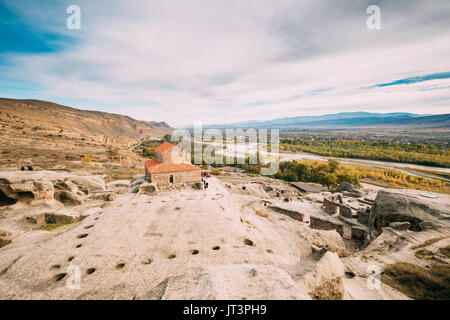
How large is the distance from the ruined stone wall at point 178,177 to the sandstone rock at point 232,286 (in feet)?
79.6

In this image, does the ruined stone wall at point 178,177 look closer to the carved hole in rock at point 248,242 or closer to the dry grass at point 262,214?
the dry grass at point 262,214

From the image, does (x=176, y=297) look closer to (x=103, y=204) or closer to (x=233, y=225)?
(x=233, y=225)

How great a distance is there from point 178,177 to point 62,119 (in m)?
→ 114

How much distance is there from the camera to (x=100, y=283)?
7844mm

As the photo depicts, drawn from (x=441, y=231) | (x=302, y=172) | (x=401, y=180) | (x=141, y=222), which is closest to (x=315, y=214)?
(x=441, y=231)

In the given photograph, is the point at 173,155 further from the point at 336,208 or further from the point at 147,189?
the point at 336,208

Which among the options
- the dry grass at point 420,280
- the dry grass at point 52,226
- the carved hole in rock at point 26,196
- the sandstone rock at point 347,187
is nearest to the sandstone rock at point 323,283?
the dry grass at point 420,280

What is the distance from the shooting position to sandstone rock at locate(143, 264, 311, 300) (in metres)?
4.81

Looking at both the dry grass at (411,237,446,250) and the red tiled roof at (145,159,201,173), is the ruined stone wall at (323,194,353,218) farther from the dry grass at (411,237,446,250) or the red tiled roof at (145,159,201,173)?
the red tiled roof at (145,159,201,173)

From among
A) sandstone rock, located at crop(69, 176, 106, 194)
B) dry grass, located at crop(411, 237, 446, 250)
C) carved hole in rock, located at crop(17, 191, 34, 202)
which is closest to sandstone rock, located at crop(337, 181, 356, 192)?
dry grass, located at crop(411, 237, 446, 250)

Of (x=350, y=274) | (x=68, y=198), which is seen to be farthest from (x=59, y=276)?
(x=350, y=274)

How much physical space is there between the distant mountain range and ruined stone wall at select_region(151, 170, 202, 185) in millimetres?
76269

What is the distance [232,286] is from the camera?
5.28 meters
